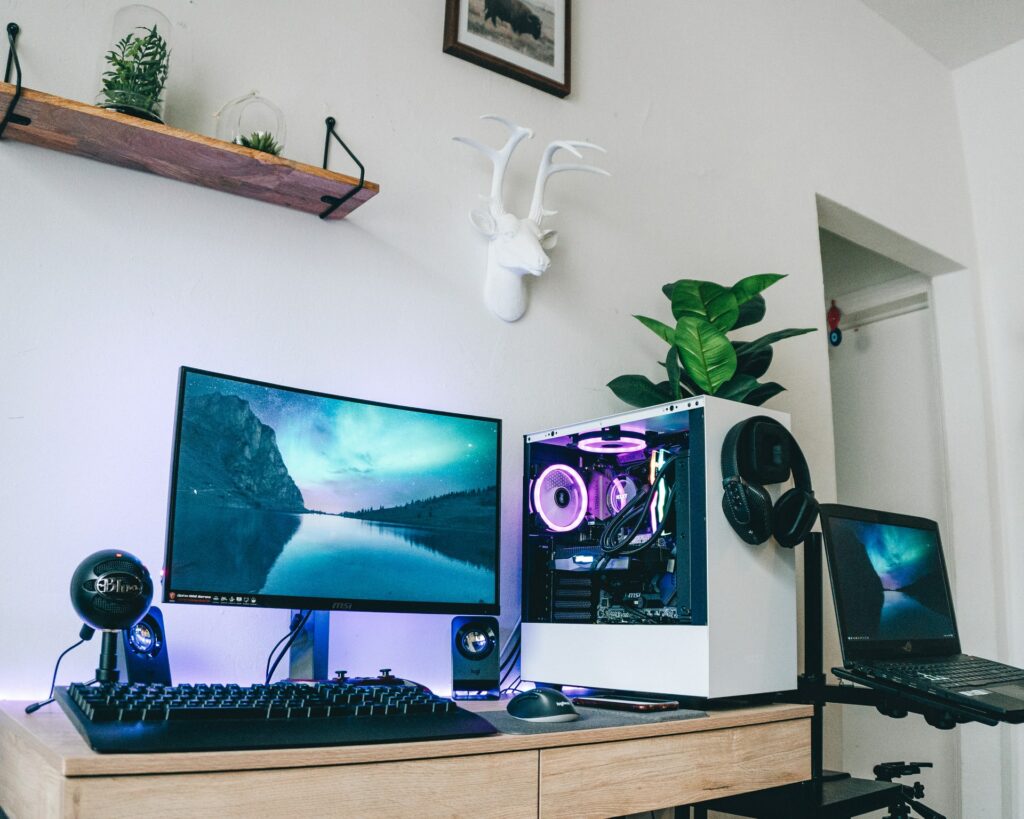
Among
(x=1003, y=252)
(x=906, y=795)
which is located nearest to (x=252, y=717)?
(x=906, y=795)

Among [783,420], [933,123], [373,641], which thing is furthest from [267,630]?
[933,123]

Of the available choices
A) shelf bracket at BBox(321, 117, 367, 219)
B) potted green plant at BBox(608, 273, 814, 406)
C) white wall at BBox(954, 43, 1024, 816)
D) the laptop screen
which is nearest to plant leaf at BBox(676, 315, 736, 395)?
potted green plant at BBox(608, 273, 814, 406)

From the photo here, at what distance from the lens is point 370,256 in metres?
1.93

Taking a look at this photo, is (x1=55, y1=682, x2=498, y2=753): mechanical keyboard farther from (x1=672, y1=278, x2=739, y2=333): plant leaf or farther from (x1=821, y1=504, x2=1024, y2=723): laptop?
(x1=672, y1=278, x2=739, y2=333): plant leaf

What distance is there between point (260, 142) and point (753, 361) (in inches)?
47.3

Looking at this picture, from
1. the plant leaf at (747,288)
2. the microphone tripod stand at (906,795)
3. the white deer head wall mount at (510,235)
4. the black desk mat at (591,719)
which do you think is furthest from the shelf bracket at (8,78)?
the microphone tripod stand at (906,795)

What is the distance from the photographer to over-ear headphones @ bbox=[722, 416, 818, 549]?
161 centimetres

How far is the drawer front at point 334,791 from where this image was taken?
0.87 m

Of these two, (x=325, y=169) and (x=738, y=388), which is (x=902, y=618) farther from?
(x=325, y=169)

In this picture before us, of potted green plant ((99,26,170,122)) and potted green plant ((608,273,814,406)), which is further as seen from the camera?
potted green plant ((608,273,814,406))

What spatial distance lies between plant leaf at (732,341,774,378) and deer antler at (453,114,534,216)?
65 cm

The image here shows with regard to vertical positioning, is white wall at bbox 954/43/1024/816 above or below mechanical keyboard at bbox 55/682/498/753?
above

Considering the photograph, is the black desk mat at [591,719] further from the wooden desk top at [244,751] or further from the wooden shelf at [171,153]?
the wooden shelf at [171,153]

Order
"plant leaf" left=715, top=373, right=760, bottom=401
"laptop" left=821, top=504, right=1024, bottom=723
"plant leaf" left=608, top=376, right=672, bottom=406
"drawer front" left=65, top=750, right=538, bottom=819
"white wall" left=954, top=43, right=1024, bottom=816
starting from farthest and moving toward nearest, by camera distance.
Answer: "white wall" left=954, top=43, right=1024, bottom=816 → "plant leaf" left=608, top=376, right=672, bottom=406 → "plant leaf" left=715, top=373, right=760, bottom=401 → "laptop" left=821, top=504, right=1024, bottom=723 → "drawer front" left=65, top=750, right=538, bottom=819
